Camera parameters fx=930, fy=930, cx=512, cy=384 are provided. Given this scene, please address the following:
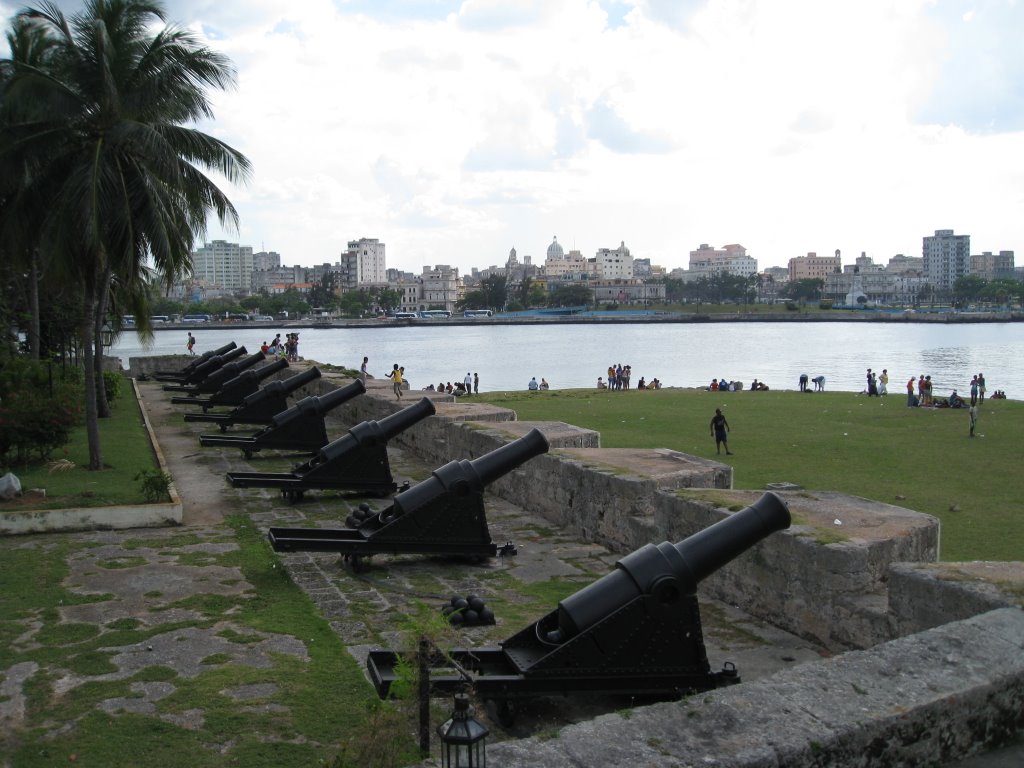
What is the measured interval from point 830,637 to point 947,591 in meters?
1.03

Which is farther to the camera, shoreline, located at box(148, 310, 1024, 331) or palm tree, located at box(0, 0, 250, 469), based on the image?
shoreline, located at box(148, 310, 1024, 331)

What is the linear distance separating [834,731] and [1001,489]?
1370 centimetres

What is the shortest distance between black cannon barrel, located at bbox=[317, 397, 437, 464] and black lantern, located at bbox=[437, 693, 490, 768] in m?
7.07

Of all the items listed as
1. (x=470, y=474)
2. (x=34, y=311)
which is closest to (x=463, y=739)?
(x=470, y=474)

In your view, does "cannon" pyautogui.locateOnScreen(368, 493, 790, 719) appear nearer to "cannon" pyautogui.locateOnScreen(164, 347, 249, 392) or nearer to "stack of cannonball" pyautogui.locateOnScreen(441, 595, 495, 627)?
"stack of cannonball" pyautogui.locateOnScreen(441, 595, 495, 627)

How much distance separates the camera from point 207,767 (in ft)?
13.2

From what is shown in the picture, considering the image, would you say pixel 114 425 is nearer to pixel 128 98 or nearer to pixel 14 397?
pixel 14 397

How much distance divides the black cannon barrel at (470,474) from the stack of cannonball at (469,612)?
1411mm

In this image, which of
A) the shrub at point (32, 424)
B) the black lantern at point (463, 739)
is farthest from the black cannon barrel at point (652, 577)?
the shrub at point (32, 424)

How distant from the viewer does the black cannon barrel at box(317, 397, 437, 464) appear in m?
9.83

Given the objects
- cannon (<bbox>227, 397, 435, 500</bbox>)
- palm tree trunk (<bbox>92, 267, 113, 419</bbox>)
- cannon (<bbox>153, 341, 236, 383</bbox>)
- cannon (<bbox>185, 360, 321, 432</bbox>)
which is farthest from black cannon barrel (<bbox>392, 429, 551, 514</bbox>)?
cannon (<bbox>153, 341, 236, 383</bbox>)

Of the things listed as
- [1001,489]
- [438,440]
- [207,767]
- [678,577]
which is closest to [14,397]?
[438,440]

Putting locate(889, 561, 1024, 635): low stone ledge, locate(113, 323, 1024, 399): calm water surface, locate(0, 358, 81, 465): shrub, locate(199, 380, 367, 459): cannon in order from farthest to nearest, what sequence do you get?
1. locate(113, 323, 1024, 399): calm water surface
2. locate(199, 380, 367, 459): cannon
3. locate(0, 358, 81, 465): shrub
4. locate(889, 561, 1024, 635): low stone ledge

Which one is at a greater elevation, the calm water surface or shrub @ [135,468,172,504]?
shrub @ [135,468,172,504]
